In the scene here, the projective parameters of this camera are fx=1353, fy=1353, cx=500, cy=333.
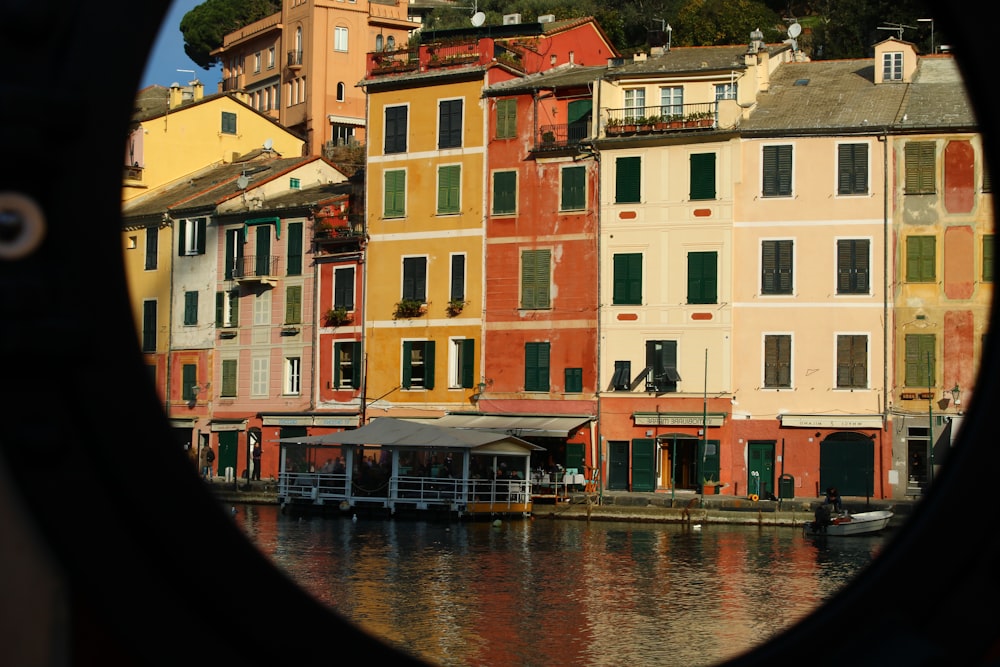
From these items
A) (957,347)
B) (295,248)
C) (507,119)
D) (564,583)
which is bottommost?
(564,583)

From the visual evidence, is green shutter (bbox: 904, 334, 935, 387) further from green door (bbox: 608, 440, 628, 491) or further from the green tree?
the green tree

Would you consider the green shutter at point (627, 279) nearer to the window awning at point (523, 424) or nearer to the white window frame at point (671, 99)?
the window awning at point (523, 424)

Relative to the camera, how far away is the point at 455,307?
3009cm

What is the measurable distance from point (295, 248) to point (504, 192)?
230 inches

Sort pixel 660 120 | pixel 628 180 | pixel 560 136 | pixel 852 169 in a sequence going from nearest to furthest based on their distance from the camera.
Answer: pixel 852 169 → pixel 660 120 → pixel 628 180 → pixel 560 136

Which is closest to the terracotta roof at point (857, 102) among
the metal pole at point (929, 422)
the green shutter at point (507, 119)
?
the metal pole at point (929, 422)

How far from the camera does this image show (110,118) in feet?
3.33

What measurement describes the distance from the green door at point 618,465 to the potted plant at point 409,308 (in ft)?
18.1

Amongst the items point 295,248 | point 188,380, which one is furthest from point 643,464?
point 188,380

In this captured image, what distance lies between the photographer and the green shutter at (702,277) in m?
27.6

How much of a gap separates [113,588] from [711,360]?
88.4 feet

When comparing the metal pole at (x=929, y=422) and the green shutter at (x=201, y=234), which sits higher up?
the green shutter at (x=201, y=234)

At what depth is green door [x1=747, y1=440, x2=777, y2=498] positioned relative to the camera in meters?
27.0

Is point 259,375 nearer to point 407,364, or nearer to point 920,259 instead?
point 407,364
